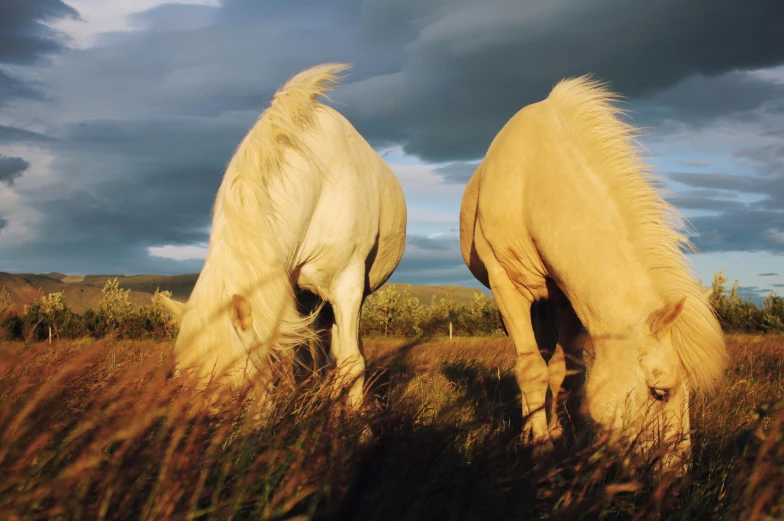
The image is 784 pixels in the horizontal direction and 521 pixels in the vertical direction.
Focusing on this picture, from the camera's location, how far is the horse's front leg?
4545mm

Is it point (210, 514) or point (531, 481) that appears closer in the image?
point (210, 514)

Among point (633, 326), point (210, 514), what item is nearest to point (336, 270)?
point (633, 326)

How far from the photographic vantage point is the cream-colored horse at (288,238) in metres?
3.23

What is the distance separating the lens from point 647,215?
12.8 feet

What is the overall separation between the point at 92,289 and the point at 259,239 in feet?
402

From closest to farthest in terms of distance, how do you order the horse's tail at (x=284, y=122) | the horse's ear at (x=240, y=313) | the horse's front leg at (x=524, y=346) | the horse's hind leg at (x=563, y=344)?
the horse's ear at (x=240, y=313), the horse's tail at (x=284, y=122), the horse's front leg at (x=524, y=346), the horse's hind leg at (x=563, y=344)

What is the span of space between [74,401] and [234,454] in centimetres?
80

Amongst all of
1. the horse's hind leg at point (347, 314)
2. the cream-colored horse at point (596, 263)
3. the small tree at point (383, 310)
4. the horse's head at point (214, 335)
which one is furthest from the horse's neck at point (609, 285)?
the small tree at point (383, 310)

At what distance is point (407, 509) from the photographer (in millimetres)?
2064

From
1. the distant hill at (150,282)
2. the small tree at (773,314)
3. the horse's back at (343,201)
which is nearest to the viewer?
the horse's back at (343,201)

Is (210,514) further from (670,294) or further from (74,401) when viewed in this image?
(670,294)

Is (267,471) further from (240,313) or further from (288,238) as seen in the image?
(288,238)

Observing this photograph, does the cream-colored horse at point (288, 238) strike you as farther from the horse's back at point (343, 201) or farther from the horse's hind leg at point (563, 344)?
the horse's hind leg at point (563, 344)

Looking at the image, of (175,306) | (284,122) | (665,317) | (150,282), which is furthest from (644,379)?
(150,282)
